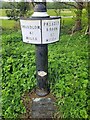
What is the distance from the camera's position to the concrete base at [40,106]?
2.23 metres

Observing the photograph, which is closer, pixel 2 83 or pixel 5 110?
pixel 5 110

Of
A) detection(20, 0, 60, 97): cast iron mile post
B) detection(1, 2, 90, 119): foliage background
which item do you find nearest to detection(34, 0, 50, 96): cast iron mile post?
detection(20, 0, 60, 97): cast iron mile post

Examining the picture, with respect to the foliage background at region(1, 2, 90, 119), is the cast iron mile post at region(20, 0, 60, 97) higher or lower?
higher

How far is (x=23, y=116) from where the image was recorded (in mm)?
2217

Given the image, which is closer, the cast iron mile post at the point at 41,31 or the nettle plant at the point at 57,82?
the cast iron mile post at the point at 41,31

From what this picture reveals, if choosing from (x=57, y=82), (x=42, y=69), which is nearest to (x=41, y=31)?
(x=42, y=69)

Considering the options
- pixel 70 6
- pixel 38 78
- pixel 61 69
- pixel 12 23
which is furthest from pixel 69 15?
pixel 38 78

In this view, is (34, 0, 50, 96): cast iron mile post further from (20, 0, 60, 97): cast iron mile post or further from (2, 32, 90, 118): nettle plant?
(2, 32, 90, 118): nettle plant

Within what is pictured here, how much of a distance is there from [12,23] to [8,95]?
5.44 metres

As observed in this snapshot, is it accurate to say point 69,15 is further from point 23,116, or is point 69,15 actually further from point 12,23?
point 23,116

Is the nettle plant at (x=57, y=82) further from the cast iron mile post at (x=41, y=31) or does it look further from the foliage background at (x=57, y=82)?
the cast iron mile post at (x=41, y=31)

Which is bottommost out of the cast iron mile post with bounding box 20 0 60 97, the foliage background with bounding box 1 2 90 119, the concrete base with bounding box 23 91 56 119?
the concrete base with bounding box 23 91 56 119

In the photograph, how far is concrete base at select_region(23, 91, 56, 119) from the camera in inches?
88.0

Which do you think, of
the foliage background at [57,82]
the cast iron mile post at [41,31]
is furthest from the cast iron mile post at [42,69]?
the foliage background at [57,82]
